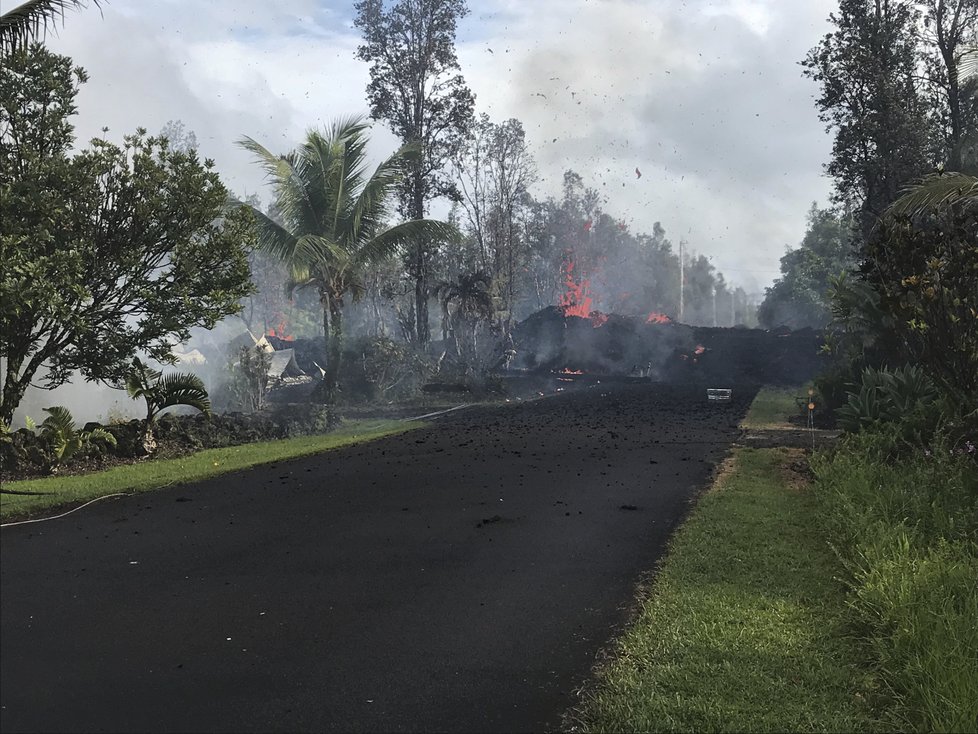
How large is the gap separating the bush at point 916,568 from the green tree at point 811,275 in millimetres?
36181

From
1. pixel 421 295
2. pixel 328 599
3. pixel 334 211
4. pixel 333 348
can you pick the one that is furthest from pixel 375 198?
pixel 328 599

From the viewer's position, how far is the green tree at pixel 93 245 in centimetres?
1040

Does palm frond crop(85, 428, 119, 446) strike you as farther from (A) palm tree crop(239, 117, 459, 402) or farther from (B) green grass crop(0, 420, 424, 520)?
(A) palm tree crop(239, 117, 459, 402)

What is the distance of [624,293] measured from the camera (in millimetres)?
87312

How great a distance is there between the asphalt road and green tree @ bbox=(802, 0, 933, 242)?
46.5ft

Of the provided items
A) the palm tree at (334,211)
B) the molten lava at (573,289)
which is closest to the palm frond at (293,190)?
the palm tree at (334,211)

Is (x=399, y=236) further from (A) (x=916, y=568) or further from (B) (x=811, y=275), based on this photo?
(B) (x=811, y=275)

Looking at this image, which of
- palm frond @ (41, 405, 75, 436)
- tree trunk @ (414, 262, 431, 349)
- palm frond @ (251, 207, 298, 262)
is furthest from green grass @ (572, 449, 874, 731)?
tree trunk @ (414, 262, 431, 349)

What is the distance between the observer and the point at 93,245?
11367mm

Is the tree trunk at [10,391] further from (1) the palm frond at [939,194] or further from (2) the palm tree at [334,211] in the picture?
(1) the palm frond at [939,194]

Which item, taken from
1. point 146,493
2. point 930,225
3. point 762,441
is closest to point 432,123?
point 930,225

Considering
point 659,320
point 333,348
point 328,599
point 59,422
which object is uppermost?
point 659,320

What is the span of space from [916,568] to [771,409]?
1518 cm

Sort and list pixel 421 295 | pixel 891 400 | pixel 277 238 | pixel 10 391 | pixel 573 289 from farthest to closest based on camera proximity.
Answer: pixel 573 289 < pixel 421 295 < pixel 277 238 < pixel 10 391 < pixel 891 400
